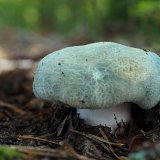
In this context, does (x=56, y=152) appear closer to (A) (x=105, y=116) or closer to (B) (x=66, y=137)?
(B) (x=66, y=137)

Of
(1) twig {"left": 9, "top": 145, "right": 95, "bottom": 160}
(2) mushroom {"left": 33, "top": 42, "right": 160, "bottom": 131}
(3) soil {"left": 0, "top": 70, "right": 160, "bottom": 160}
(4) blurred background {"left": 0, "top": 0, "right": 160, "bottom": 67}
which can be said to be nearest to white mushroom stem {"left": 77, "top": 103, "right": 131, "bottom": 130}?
(3) soil {"left": 0, "top": 70, "right": 160, "bottom": 160}

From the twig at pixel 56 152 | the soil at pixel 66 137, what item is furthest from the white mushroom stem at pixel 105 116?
the twig at pixel 56 152

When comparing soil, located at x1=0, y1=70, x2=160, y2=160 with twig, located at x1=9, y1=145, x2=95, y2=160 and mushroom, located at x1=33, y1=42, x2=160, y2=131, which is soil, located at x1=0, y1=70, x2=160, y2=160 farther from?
mushroom, located at x1=33, y1=42, x2=160, y2=131

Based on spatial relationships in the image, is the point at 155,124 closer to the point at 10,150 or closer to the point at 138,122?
the point at 138,122


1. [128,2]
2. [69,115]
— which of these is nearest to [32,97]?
[69,115]

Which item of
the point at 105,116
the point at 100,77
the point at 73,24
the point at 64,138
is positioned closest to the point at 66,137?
the point at 64,138

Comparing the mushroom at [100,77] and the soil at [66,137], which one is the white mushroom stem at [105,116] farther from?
the mushroom at [100,77]
